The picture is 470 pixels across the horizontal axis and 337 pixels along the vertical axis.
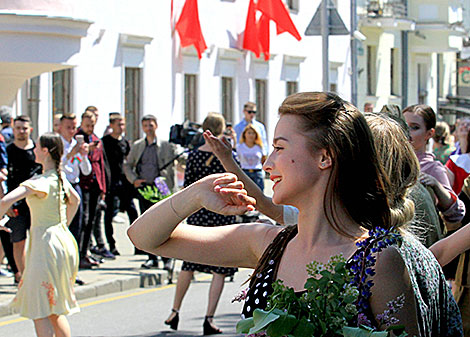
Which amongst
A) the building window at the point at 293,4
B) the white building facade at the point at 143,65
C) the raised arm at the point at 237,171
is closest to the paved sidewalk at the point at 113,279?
the white building facade at the point at 143,65

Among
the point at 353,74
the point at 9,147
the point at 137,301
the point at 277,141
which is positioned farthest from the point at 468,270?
the point at 353,74

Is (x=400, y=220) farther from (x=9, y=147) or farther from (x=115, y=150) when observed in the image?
(x=115, y=150)

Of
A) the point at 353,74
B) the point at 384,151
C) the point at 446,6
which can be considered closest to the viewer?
the point at 384,151

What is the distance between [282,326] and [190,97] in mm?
22362

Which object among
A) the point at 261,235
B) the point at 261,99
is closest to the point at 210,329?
the point at 261,235

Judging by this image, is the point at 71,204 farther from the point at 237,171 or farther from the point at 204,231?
the point at 204,231

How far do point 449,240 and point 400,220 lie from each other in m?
1.05

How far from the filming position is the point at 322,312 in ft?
8.90

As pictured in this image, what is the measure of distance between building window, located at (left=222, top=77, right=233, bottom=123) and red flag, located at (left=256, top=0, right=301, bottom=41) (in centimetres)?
199

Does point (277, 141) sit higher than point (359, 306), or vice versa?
point (277, 141)

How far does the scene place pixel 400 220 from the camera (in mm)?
3318

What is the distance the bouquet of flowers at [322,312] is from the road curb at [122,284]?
7.70m

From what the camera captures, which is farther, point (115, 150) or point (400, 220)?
point (115, 150)

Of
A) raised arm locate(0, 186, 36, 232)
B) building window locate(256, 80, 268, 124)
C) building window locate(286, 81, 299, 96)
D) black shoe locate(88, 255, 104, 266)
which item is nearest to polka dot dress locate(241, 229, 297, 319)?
raised arm locate(0, 186, 36, 232)
